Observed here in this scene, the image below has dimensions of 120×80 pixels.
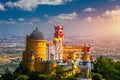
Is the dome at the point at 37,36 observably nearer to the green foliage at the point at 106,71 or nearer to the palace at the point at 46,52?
the palace at the point at 46,52

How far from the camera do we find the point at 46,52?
54.3 meters

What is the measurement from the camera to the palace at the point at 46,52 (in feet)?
149

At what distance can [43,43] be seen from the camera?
49.8 metres

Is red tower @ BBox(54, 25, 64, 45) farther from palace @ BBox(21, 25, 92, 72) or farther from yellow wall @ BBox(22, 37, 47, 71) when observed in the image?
yellow wall @ BBox(22, 37, 47, 71)

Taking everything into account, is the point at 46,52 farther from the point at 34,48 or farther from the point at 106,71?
the point at 106,71

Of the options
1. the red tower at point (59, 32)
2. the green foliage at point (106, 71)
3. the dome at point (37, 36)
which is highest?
the red tower at point (59, 32)

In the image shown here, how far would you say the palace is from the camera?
4541cm

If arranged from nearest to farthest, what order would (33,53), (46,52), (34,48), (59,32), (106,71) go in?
(106,71) → (33,53) → (34,48) → (46,52) → (59,32)

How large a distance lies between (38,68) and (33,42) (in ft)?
17.7

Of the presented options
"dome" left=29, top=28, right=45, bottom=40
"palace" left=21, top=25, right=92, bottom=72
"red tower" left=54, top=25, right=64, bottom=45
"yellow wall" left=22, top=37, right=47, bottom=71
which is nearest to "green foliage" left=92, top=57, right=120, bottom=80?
"palace" left=21, top=25, right=92, bottom=72

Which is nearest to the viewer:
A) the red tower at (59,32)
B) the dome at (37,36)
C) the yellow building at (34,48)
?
the yellow building at (34,48)

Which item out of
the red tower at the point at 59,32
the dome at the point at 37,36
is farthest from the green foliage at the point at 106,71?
the red tower at the point at 59,32

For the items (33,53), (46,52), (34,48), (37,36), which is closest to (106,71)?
(33,53)

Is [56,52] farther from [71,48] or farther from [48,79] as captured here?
[48,79]
